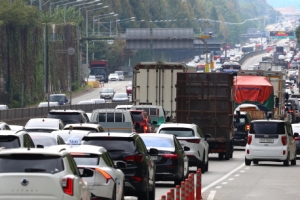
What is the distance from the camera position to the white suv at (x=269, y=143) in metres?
37.2

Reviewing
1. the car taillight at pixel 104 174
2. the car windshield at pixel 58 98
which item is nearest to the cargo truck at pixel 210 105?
the car taillight at pixel 104 174

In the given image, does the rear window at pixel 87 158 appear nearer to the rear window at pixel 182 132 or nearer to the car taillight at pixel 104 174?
the car taillight at pixel 104 174

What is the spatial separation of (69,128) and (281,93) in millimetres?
30918

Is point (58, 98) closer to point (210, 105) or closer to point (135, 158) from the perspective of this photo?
point (210, 105)

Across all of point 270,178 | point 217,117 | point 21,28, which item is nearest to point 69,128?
point 270,178

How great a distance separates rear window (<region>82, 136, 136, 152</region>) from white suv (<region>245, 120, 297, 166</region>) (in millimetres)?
16667

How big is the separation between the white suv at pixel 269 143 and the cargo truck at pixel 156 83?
1040cm

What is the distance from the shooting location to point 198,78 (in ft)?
132

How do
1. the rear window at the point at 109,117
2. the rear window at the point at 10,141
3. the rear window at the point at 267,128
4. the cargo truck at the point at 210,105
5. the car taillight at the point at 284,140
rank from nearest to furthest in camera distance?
the rear window at the point at 10,141
the car taillight at the point at 284,140
the rear window at the point at 267,128
the cargo truck at the point at 210,105
the rear window at the point at 109,117

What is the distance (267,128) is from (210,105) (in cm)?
288

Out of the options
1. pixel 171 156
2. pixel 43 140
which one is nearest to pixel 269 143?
pixel 171 156

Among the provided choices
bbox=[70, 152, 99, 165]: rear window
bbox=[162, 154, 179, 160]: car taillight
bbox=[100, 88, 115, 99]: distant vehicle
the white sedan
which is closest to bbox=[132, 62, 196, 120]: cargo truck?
bbox=[162, 154, 179, 160]: car taillight

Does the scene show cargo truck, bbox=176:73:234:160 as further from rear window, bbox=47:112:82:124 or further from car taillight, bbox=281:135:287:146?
rear window, bbox=47:112:82:124

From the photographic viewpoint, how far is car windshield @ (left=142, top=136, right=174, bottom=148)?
26.3m
